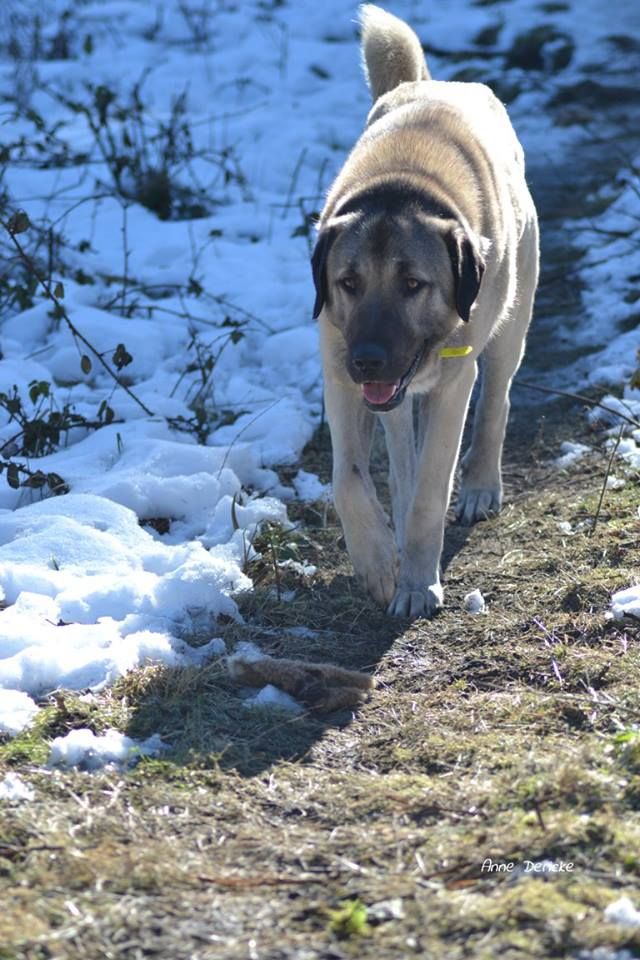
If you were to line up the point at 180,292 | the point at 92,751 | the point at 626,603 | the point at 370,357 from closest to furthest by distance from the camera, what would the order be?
the point at 92,751
the point at 626,603
the point at 370,357
the point at 180,292

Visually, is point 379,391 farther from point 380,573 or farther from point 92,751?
point 92,751

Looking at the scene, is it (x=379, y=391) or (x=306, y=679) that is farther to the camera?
(x=379, y=391)

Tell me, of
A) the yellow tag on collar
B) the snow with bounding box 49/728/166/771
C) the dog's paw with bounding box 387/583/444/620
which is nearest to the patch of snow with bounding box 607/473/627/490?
the yellow tag on collar

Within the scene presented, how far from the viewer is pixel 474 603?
473cm

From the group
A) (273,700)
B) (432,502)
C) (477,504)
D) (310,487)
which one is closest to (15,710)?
(273,700)

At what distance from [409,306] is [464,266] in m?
0.23

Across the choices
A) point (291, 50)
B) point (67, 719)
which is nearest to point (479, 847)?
point (67, 719)

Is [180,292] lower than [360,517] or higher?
lower

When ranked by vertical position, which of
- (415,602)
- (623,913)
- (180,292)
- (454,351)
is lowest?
(180,292)

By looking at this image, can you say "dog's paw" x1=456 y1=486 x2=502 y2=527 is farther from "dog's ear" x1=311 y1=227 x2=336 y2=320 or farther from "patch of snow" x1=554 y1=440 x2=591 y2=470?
"dog's ear" x1=311 y1=227 x2=336 y2=320

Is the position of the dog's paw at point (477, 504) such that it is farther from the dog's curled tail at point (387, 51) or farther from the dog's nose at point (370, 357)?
the dog's curled tail at point (387, 51)

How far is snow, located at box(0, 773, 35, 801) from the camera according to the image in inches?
130

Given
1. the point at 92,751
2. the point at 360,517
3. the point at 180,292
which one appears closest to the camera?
the point at 92,751

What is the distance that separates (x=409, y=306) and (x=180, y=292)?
11.1 ft
